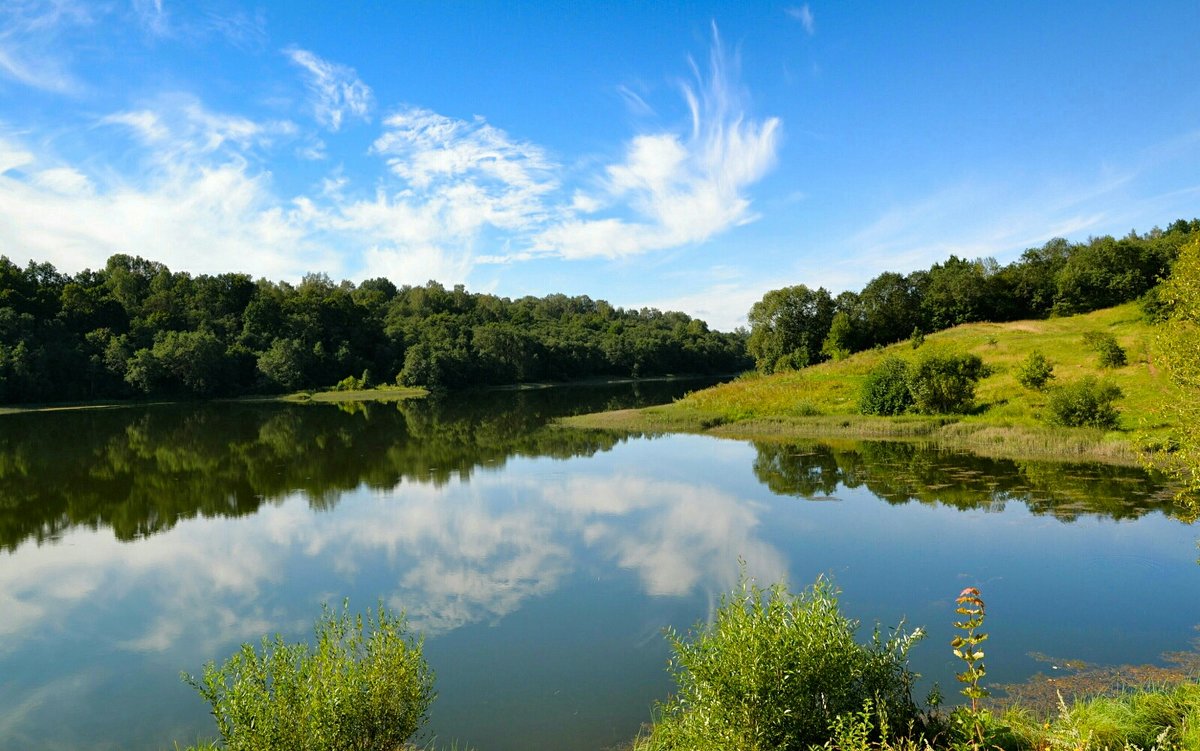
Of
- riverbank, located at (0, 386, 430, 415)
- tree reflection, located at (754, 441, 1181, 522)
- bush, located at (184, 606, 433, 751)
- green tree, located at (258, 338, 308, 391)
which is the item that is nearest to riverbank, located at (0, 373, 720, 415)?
riverbank, located at (0, 386, 430, 415)

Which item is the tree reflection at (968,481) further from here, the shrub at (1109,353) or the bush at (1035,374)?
the shrub at (1109,353)

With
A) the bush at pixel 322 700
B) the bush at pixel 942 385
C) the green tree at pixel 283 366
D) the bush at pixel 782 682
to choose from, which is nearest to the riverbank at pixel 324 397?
the green tree at pixel 283 366

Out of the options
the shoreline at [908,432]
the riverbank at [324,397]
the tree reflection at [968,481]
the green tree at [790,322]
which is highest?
the green tree at [790,322]

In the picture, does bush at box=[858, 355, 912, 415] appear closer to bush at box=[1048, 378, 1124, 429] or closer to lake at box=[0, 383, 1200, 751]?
lake at box=[0, 383, 1200, 751]

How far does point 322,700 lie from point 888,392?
37665mm

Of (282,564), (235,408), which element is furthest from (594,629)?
(235,408)

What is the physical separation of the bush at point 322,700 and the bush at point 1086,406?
31.6 meters

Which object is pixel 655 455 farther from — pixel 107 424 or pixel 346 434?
pixel 107 424

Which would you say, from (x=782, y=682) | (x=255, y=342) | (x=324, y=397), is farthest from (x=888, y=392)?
(x=255, y=342)

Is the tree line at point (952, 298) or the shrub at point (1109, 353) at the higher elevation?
the tree line at point (952, 298)

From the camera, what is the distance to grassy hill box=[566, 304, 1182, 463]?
28.5 meters

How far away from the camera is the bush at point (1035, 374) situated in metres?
34.2

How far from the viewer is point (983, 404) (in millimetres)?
35875

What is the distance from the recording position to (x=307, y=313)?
92625 millimetres
